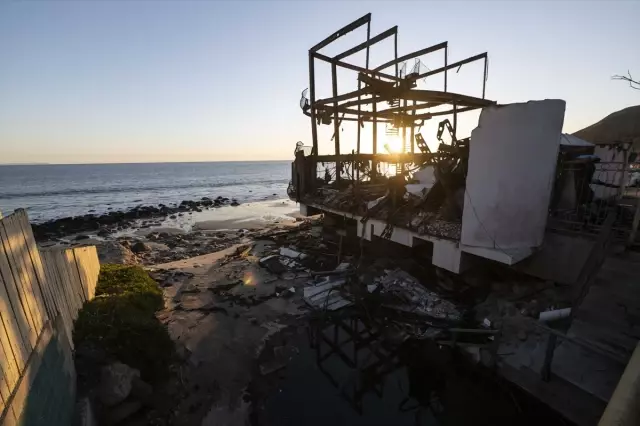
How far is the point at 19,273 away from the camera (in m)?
3.76

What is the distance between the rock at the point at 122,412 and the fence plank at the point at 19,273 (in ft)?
7.20

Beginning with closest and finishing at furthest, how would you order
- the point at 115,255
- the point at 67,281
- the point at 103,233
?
the point at 67,281 < the point at 115,255 < the point at 103,233

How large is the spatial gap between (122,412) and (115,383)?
1.65 feet

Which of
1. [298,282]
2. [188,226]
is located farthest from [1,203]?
[298,282]

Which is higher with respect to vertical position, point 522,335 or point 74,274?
point 74,274

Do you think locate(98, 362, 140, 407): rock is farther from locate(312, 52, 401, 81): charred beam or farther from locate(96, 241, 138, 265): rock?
locate(312, 52, 401, 81): charred beam

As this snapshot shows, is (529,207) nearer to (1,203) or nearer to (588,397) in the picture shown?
(588,397)

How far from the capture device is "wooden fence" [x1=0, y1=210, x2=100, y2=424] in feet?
10.1

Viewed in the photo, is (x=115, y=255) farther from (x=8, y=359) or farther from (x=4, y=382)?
(x=4, y=382)

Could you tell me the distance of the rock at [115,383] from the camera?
509 centimetres

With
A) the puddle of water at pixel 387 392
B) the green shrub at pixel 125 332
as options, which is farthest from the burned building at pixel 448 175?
the green shrub at pixel 125 332

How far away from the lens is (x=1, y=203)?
146 feet

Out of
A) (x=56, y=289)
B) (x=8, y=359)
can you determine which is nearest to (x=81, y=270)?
(x=56, y=289)

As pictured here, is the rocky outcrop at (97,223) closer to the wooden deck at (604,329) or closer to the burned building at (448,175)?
the burned building at (448,175)
